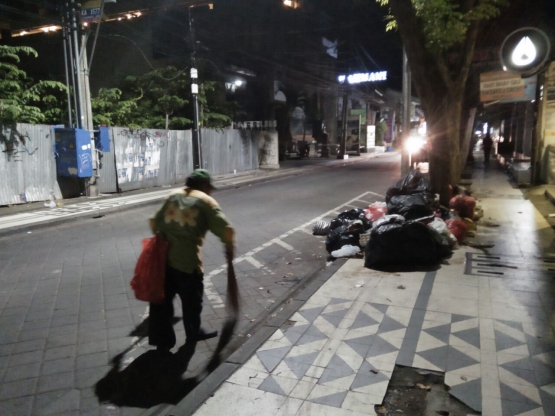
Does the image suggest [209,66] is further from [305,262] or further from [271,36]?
[305,262]

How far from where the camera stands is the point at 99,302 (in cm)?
542

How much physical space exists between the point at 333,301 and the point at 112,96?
13974mm

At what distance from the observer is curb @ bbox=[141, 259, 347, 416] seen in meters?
3.26

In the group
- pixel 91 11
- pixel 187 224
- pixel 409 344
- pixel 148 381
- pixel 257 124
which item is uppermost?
pixel 91 11

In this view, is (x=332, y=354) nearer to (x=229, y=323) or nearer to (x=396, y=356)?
(x=396, y=356)

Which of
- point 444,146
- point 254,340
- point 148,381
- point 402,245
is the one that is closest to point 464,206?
point 444,146

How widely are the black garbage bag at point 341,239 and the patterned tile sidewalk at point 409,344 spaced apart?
3.51ft

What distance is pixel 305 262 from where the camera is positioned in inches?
284

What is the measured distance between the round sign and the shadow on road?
21.4ft

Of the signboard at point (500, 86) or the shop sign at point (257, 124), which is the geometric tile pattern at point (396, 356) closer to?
the signboard at point (500, 86)

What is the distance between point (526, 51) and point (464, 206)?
125 inches

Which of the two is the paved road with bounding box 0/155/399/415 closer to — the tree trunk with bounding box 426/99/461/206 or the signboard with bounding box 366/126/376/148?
the tree trunk with bounding box 426/99/461/206

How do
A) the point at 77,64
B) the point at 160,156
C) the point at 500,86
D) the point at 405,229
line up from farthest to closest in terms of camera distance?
1. the point at 160,156
2. the point at 77,64
3. the point at 500,86
4. the point at 405,229

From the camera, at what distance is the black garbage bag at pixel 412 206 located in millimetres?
7723
